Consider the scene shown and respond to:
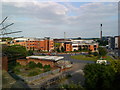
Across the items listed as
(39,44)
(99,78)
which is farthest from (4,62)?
(39,44)

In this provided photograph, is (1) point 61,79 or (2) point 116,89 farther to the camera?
(1) point 61,79

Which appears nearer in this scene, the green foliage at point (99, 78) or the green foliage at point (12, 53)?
the green foliage at point (99, 78)

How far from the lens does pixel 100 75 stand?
899 centimetres

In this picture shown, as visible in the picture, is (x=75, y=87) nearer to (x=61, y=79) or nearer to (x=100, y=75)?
(x=100, y=75)

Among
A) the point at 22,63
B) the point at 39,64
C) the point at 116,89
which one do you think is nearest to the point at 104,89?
the point at 116,89

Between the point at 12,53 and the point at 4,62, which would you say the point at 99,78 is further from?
the point at 12,53

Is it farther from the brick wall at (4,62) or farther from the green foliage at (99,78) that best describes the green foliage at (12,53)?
the green foliage at (99,78)

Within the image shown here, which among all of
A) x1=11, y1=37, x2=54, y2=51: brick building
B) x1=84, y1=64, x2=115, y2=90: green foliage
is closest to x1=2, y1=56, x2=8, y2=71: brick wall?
x1=84, y1=64, x2=115, y2=90: green foliage

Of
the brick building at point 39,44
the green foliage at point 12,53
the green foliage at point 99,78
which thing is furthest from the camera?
the brick building at point 39,44

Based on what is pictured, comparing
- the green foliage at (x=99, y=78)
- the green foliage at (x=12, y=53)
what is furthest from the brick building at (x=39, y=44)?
the green foliage at (x=99, y=78)

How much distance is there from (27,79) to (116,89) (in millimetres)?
8532

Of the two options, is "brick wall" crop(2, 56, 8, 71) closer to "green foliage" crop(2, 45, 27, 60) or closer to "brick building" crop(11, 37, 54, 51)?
"green foliage" crop(2, 45, 27, 60)

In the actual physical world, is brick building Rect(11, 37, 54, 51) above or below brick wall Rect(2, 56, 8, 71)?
above

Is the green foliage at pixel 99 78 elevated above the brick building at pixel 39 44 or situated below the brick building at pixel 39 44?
below
